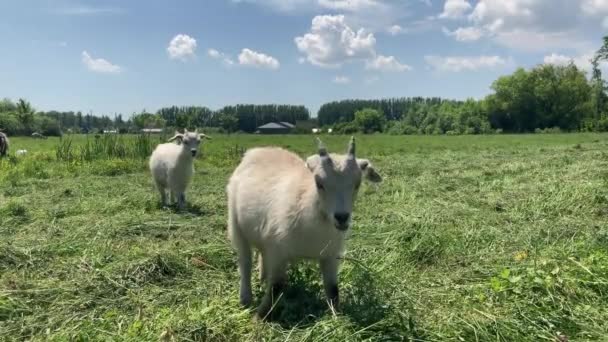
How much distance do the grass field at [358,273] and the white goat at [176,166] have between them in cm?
98

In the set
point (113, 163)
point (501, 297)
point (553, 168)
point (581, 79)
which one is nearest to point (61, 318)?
point (501, 297)

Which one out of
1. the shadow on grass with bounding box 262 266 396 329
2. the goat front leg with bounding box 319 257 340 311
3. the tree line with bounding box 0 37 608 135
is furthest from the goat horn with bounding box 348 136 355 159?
the tree line with bounding box 0 37 608 135

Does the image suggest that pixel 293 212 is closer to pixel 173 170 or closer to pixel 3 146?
pixel 173 170

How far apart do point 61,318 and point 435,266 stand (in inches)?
170

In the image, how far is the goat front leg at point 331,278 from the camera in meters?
5.11

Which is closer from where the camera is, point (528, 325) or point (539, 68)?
point (528, 325)

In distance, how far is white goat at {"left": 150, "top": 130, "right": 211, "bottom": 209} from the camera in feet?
41.3

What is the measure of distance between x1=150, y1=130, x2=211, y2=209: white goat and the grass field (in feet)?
3.21

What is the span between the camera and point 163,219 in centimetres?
1016

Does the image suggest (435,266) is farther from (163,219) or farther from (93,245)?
(163,219)

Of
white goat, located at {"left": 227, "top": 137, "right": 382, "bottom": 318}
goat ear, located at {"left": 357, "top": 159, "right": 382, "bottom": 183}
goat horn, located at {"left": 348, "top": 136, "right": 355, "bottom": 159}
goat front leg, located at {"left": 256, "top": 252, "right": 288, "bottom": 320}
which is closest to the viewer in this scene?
white goat, located at {"left": 227, "top": 137, "right": 382, "bottom": 318}

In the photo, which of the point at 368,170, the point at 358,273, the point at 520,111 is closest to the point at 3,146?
the point at 358,273

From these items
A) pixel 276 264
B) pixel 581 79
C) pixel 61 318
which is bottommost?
pixel 61 318

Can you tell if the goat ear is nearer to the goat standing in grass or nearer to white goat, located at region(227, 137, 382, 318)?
white goat, located at region(227, 137, 382, 318)
